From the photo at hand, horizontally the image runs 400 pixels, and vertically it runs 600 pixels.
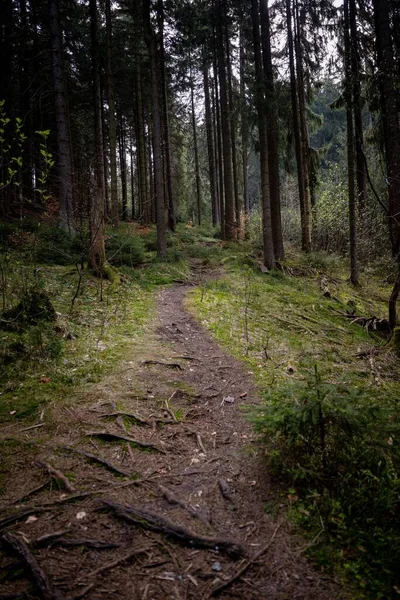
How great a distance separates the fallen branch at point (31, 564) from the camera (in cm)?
190

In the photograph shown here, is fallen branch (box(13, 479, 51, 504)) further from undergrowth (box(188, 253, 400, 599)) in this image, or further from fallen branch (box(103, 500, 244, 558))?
undergrowth (box(188, 253, 400, 599))

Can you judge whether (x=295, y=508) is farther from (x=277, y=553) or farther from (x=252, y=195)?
(x=252, y=195)

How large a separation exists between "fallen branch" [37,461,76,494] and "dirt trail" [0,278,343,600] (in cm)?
3

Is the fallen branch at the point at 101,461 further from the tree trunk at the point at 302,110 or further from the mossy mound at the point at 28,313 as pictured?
the tree trunk at the point at 302,110

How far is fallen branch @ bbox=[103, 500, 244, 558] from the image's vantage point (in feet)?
7.65

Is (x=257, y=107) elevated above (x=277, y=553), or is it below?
above

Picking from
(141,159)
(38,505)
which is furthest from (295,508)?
(141,159)

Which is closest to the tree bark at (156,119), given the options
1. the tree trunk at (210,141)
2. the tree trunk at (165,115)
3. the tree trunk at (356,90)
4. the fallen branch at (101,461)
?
the tree trunk at (165,115)

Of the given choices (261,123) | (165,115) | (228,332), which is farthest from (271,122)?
(228,332)

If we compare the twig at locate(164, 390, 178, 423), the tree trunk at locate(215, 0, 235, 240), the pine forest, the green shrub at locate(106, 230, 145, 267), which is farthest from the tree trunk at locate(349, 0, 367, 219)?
the green shrub at locate(106, 230, 145, 267)

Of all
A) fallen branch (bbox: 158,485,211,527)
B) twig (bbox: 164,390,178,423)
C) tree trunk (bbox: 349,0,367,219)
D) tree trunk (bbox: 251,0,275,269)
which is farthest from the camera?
tree trunk (bbox: 251,0,275,269)

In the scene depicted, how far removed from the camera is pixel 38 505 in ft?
8.44

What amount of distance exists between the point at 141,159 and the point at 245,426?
62.8 feet

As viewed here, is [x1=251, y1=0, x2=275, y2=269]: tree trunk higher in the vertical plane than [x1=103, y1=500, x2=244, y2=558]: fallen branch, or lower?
higher
